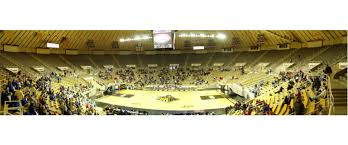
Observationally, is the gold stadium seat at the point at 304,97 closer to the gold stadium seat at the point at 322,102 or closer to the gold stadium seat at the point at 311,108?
the gold stadium seat at the point at 311,108

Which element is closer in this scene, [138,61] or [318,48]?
[318,48]

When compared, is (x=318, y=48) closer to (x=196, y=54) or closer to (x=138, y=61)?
(x=196, y=54)

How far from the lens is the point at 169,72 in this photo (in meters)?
5.56

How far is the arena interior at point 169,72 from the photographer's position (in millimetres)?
5348

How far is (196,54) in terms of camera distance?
5.68 m

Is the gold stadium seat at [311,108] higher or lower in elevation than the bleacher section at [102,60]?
Result: lower

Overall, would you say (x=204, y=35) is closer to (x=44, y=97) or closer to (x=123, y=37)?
(x=123, y=37)

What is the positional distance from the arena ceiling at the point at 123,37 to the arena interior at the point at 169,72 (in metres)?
0.02

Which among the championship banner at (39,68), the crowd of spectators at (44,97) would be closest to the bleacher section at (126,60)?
the crowd of spectators at (44,97)

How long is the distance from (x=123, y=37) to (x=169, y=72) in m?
1.08
